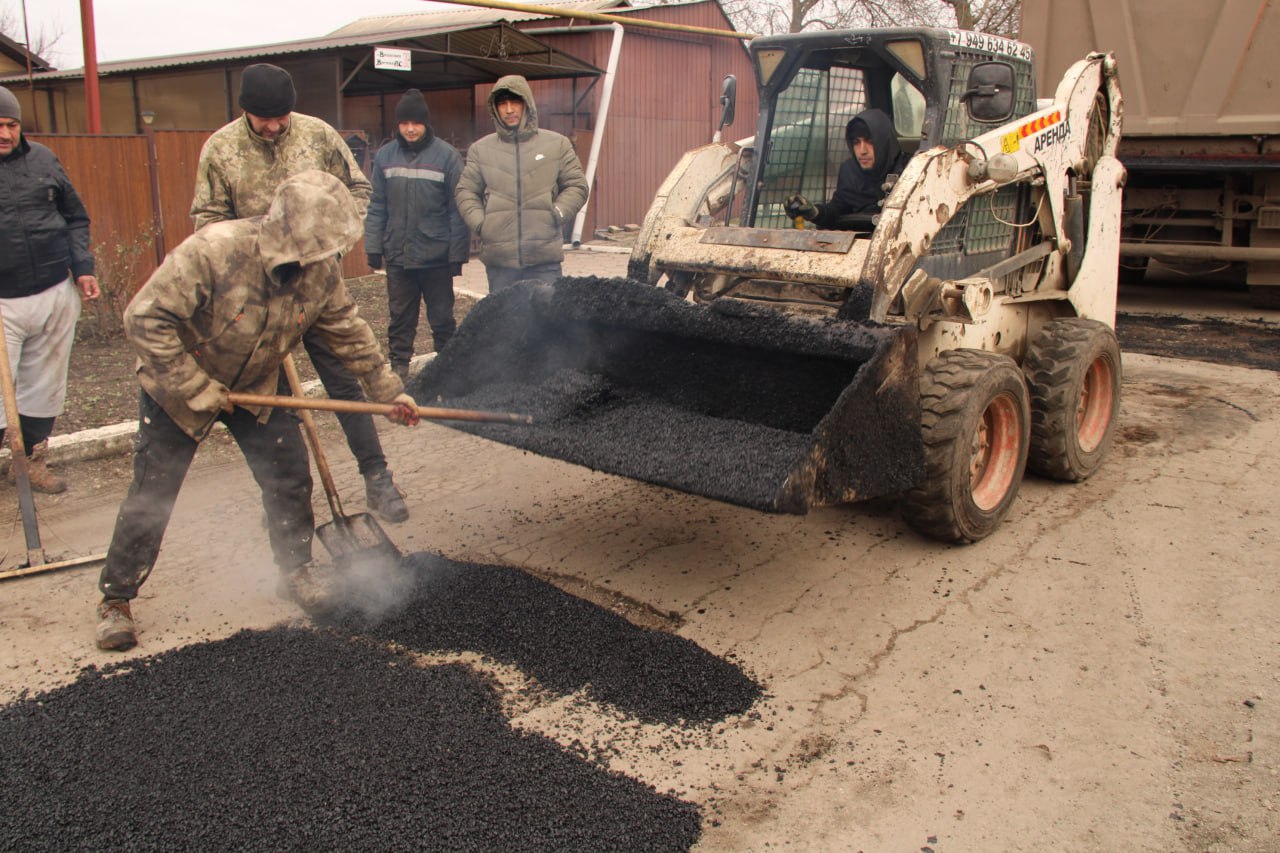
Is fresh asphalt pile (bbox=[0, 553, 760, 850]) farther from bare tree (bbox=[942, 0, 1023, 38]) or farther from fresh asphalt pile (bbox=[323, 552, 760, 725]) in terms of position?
bare tree (bbox=[942, 0, 1023, 38])

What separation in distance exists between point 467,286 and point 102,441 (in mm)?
5880

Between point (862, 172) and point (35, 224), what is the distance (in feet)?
12.7

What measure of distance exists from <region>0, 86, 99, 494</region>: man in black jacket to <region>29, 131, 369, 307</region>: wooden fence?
3.28 m

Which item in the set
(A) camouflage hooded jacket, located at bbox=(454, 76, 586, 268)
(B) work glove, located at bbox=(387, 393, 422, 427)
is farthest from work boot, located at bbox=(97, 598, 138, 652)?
(A) camouflage hooded jacket, located at bbox=(454, 76, 586, 268)

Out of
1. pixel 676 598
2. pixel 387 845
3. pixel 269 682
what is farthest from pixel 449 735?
pixel 676 598

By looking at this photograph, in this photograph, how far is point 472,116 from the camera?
16578 millimetres

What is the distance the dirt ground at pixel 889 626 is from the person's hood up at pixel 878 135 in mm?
1594

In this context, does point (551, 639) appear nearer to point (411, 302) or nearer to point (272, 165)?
point (272, 165)

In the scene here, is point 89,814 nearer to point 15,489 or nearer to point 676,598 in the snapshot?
point 676,598

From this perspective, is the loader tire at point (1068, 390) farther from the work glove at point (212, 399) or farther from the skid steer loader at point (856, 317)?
the work glove at point (212, 399)

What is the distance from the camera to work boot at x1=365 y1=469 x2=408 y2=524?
4.76m

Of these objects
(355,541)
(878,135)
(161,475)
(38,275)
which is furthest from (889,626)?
(38,275)

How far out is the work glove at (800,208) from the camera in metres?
5.16

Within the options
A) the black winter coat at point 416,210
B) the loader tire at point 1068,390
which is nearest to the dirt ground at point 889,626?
the loader tire at point 1068,390
